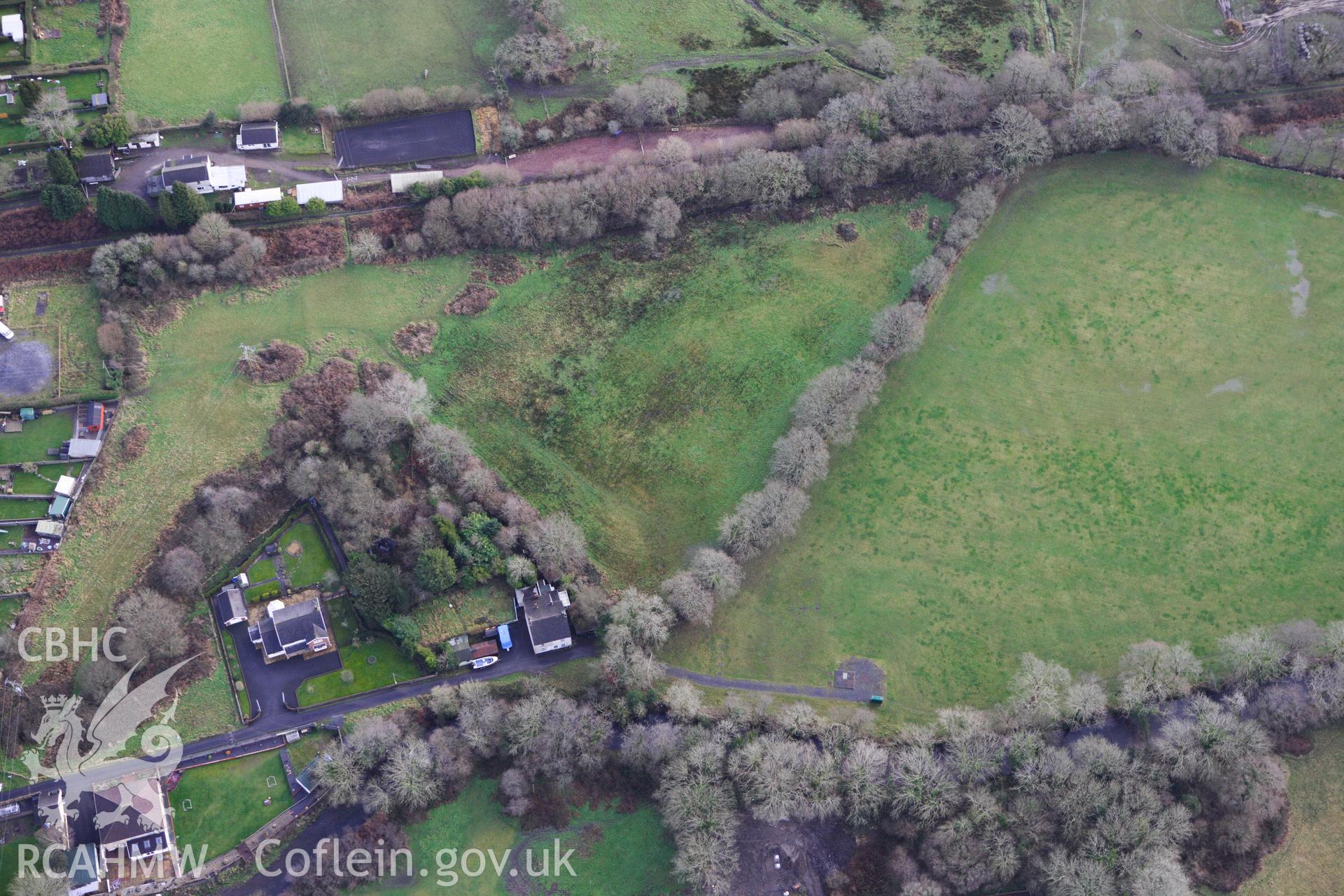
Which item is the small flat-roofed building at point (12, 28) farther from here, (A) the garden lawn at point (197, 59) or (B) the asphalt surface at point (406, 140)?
(B) the asphalt surface at point (406, 140)

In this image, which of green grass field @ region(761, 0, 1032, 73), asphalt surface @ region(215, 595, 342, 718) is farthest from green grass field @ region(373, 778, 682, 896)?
green grass field @ region(761, 0, 1032, 73)

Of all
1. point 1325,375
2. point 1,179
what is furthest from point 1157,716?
point 1,179

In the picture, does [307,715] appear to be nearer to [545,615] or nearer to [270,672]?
[270,672]

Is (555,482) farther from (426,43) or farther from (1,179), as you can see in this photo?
(1,179)

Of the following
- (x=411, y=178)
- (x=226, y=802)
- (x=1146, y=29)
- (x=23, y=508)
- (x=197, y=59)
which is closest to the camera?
(x=226, y=802)

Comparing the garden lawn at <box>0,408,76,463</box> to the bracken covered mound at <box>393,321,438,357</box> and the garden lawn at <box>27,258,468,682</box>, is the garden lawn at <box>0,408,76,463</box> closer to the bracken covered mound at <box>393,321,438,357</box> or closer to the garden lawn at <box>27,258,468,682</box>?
the garden lawn at <box>27,258,468,682</box>

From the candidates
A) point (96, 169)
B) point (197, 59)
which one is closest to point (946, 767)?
point (96, 169)
